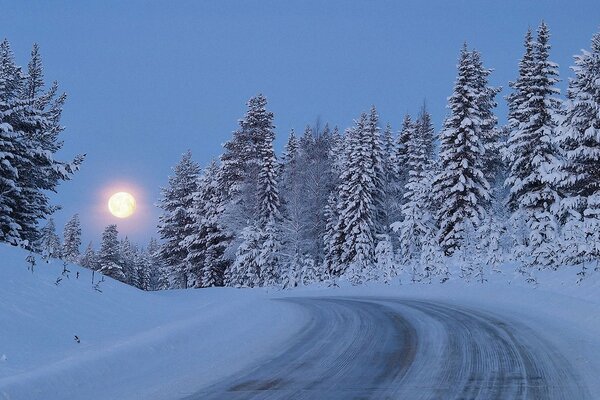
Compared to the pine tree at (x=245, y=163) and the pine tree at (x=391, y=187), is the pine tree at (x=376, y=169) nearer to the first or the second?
the pine tree at (x=391, y=187)

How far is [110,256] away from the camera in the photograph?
57438 mm

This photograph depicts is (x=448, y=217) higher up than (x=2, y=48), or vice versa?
(x=2, y=48)

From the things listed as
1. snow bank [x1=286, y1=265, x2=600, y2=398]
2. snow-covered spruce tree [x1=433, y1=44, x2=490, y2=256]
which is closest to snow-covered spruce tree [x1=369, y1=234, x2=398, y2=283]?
snow-covered spruce tree [x1=433, y1=44, x2=490, y2=256]

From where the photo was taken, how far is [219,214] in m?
38.5

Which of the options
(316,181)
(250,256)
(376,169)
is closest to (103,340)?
(250,256)

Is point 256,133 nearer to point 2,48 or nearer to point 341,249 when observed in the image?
point 341,249

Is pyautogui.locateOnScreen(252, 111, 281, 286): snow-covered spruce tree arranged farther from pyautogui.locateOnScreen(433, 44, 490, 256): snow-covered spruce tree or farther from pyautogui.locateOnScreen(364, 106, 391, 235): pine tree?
pyautogui.locateOnScreen(433, 44, 490, 256): snow-covered spruce tree

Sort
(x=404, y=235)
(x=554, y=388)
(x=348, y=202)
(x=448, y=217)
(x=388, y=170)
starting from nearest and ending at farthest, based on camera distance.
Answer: (x=554, y=388) < (x=448, y=217) < (x=404, y=235) < (x=348, y=202) < (x=388, y=170)

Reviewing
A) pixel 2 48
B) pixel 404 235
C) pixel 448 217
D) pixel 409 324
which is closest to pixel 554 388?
pixel 409 324

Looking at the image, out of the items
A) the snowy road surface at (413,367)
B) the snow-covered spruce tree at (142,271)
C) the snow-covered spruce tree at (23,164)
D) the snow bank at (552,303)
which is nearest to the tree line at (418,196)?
the snow bank at (552,303)

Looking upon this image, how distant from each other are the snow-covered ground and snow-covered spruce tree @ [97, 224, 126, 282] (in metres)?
47.0

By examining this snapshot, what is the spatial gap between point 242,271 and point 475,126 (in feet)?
56.4

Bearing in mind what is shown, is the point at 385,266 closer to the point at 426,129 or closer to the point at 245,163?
the point at 245,163

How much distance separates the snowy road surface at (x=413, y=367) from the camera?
4793mm
